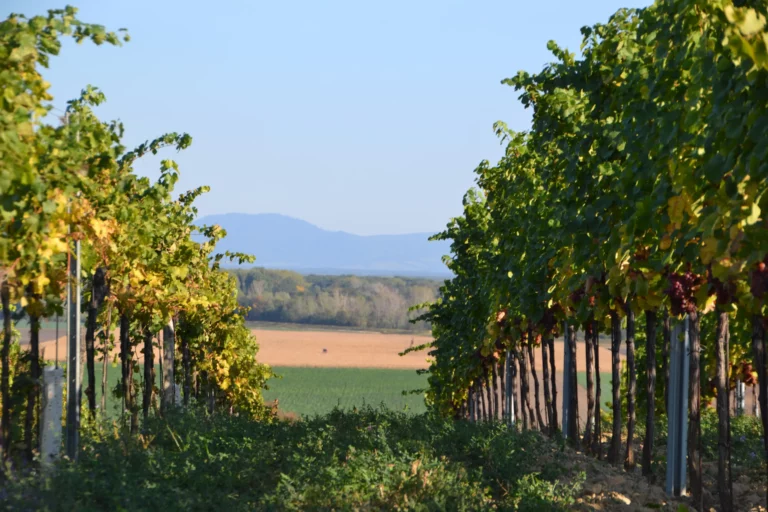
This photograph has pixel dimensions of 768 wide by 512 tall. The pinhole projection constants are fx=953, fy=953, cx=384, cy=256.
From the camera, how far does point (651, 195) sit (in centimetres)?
758

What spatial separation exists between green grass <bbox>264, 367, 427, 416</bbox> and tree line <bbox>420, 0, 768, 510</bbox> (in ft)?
143

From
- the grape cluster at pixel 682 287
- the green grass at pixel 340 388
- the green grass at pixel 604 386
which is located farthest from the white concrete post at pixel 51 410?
the green grass at pixel 604 386

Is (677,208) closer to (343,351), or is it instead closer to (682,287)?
(682,287)

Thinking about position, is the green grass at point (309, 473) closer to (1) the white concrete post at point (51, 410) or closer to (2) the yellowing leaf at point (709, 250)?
(1) the white concrete post at point (51, 410)

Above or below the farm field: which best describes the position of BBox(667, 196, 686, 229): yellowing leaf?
above

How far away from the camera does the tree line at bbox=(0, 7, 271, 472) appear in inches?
288

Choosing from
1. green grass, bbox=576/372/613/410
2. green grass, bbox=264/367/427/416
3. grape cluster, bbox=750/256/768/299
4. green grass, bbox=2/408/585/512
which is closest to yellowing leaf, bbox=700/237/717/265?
grape cluster, bbox=750/256/768/299

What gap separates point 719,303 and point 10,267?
579cm

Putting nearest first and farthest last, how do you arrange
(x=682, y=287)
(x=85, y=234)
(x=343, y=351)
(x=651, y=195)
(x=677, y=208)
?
1. (x=677, y=208)
2. (x=651, y=195)
3. (x=682, y=287)
4. (x=85, y=234)
5. (x=343, y=351)

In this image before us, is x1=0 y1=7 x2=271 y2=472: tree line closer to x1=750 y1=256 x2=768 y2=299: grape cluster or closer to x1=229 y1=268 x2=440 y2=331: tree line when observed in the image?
x1=750 y1=256 x2=768 y2=299: grape cluster

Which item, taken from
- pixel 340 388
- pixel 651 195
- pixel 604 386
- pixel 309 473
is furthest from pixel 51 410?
pixel 604 386

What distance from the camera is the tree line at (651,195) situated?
562 cm

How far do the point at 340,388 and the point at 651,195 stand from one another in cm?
6757

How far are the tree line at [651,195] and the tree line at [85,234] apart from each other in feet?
14.7
